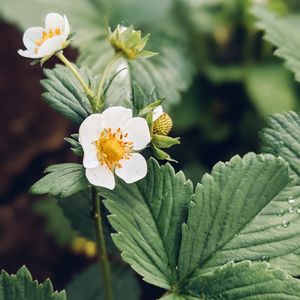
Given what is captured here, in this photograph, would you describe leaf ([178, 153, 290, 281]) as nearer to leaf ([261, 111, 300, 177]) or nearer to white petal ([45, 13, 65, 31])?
leaf ([261, 111, 300, 177])

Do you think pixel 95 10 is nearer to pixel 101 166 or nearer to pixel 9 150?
pixel 9 150

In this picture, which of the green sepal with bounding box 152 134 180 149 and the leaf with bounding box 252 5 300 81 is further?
the leaf with bounding box 252 5 300 81

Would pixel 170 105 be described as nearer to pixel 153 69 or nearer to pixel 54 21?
pixel 153 69

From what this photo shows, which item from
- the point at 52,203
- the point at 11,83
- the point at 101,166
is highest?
the point at 11,83

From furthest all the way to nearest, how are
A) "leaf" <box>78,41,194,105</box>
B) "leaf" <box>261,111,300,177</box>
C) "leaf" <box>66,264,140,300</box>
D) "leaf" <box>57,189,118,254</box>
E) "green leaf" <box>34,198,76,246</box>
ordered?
1. "green leaf" <box>34,198,76,246</box>
2. "leaf" <box>78,41,194,105</box>
3. "leaf" <box>66,264,140,300</box>
4. "leaf" <box>57,189,118,254</box>
5. "leaf" <box>261,111,300,177</box>

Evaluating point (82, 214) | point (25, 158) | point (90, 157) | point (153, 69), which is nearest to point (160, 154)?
point (90, 157)

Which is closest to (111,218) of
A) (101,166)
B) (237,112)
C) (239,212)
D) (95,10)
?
(101,166)

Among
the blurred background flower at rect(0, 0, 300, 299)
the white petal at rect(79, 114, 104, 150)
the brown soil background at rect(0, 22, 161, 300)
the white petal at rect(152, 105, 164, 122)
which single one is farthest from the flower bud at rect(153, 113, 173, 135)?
the brown soil background at rect(0, 22, 161, 300)
